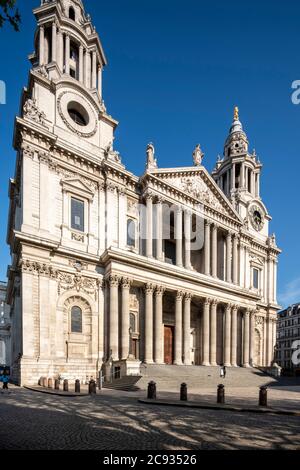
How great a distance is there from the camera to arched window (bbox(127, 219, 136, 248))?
109 feet

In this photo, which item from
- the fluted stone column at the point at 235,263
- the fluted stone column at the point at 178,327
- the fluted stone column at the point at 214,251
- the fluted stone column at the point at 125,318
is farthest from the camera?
the fluted stone column at the point at 235,263

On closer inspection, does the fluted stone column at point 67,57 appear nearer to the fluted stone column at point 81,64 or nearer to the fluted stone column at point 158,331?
the fluted stone column at point 81,64

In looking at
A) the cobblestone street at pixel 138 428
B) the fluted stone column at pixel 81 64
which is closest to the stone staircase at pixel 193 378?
the cobblestone street at pixel 138 428

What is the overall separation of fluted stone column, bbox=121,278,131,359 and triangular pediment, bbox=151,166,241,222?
1200 cm

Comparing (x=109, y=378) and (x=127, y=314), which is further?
(x=127, y=314)

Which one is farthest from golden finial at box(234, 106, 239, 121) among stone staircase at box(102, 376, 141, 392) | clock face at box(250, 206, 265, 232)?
stone staircase at box(102, 376, 141, 392)

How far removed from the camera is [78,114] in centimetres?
3394

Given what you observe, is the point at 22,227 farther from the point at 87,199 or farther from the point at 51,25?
the point at 51,25

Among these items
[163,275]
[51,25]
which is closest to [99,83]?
[51,25]

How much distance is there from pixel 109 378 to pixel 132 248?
1198 centimetres

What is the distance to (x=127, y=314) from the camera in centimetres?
2806

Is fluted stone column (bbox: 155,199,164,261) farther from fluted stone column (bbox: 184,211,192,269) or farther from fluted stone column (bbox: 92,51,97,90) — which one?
fluted stone column (bbox: 92,51,97,90)

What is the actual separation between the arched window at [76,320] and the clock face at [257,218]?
29.8m

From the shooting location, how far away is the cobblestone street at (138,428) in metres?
7.82
